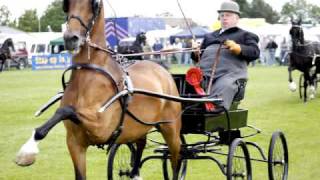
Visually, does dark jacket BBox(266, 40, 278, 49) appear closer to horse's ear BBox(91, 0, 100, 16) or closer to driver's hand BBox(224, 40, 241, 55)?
driver's hand BBox(224, 40, 241, 55)

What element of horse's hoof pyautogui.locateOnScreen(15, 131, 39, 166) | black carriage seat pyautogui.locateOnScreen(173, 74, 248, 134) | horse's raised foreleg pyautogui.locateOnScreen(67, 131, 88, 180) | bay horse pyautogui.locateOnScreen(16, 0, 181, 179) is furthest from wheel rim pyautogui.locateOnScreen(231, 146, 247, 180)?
horse's hoof pyautogui.locateOnScreen(15, 131, 39, 166)

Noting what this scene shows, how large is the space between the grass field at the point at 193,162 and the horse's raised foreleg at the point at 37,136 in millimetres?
3629

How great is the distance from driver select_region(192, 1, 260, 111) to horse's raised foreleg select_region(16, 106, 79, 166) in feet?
7.73

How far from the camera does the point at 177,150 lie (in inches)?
308

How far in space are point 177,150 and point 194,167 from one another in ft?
9.16

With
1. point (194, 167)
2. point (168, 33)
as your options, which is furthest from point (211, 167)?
point (168, 33)

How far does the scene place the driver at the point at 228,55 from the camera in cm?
807

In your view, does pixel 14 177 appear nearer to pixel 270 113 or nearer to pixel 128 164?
pixel 128 164

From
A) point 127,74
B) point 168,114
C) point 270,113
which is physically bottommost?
point 270,113

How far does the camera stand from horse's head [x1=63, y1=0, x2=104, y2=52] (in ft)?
19.9

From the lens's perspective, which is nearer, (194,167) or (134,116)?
(134,116)

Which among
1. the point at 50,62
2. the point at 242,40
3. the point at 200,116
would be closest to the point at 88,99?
the point at 200,116

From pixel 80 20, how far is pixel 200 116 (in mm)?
2252

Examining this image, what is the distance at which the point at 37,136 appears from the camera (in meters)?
6.00
